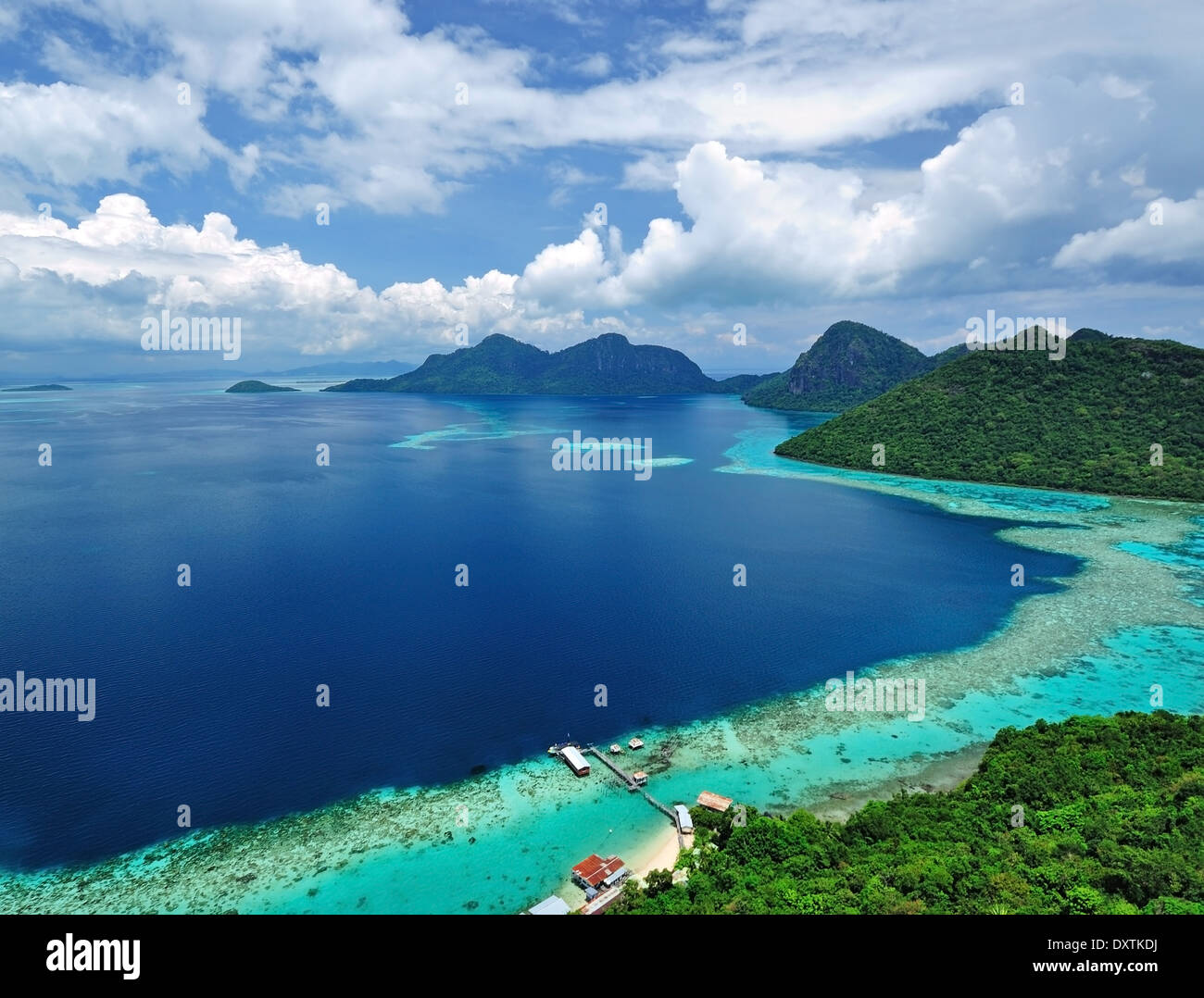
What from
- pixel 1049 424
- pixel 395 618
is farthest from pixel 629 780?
pixel 1049 424

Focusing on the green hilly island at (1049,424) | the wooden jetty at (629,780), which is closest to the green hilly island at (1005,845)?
the wooden jetty at (629,780)

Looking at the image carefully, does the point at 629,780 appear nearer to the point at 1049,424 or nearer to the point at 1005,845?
the point at 1005,845

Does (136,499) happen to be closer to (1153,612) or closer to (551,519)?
(551,519)

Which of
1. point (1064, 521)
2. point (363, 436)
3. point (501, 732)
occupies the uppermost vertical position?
point (363, 436)

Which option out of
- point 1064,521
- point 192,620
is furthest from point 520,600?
point 1064,521
